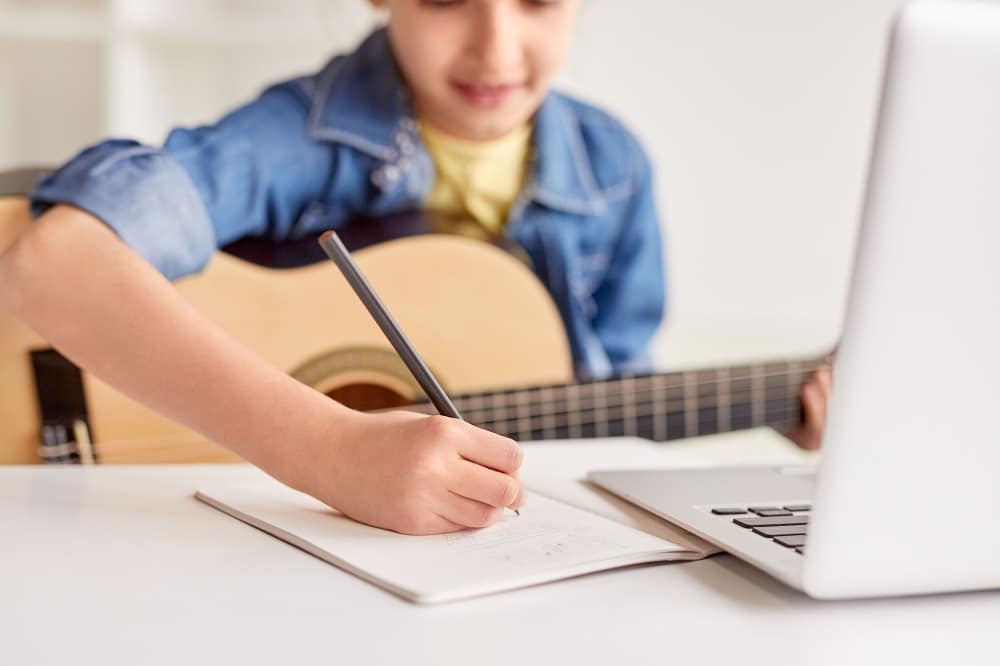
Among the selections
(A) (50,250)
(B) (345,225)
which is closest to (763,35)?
(B) (345,225)

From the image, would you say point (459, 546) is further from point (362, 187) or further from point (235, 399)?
point (362, 187)

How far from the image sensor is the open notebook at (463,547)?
47 centimetres

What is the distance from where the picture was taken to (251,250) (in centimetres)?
101

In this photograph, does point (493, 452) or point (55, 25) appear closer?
point (493, 452)

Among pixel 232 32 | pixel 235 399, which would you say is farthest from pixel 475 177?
pixel 232 32

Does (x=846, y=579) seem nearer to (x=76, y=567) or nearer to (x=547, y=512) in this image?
(x=547, y=512)

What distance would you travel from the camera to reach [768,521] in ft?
1.84

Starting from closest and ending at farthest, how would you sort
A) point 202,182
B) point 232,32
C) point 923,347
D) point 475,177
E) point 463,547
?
point 923,347 → point 463,547 → point 202,182 → point 475,177 → point 232,32

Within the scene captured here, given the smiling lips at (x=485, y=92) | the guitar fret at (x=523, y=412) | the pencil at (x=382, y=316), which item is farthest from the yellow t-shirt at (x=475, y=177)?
the pencil at (x=382, y=316)

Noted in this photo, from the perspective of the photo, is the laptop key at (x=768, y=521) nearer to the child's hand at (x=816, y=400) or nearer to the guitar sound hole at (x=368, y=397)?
the guitar sound hole at (x=368, y=397)

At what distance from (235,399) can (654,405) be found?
1.73 feet

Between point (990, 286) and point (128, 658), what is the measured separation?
33 cm

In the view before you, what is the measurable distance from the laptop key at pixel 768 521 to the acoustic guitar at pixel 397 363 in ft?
1.41

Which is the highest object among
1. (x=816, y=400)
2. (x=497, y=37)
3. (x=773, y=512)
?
(x=497, y=37)
